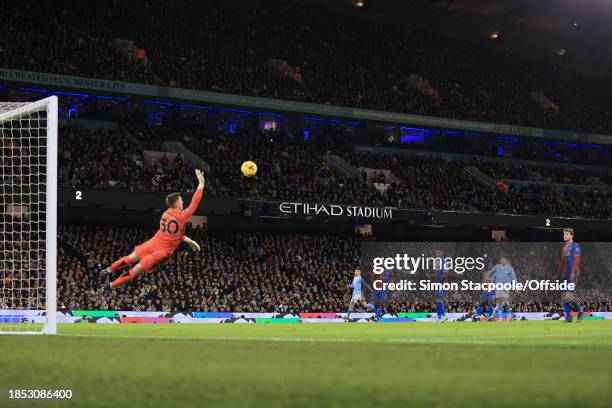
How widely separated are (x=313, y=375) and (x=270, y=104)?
3992 cm

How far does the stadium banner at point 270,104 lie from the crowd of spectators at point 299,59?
1.21ft

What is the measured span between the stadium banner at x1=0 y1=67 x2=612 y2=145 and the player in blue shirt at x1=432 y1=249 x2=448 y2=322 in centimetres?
1377

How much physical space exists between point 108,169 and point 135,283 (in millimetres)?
6030

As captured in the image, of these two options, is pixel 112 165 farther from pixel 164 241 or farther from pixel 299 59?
pixel 164 241

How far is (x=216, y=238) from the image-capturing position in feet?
135

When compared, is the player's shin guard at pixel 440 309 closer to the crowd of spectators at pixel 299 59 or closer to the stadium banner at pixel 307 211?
the stadium banner at pixel 307 211

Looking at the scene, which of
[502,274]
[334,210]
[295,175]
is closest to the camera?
[502,274]

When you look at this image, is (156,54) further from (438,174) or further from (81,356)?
(81,356)

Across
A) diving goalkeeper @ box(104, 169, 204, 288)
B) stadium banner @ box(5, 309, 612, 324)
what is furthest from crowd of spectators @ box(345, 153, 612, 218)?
diving goalkeeper @ box(104, 169, 204, 288)

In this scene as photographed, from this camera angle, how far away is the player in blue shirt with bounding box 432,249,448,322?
31355 millimetres

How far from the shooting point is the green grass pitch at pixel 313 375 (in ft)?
18.2

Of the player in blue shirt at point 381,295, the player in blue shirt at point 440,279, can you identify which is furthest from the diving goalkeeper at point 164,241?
the player in blue shirt at point 440,279

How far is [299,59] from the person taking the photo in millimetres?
50844

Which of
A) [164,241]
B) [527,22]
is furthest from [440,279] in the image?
[527,22]
